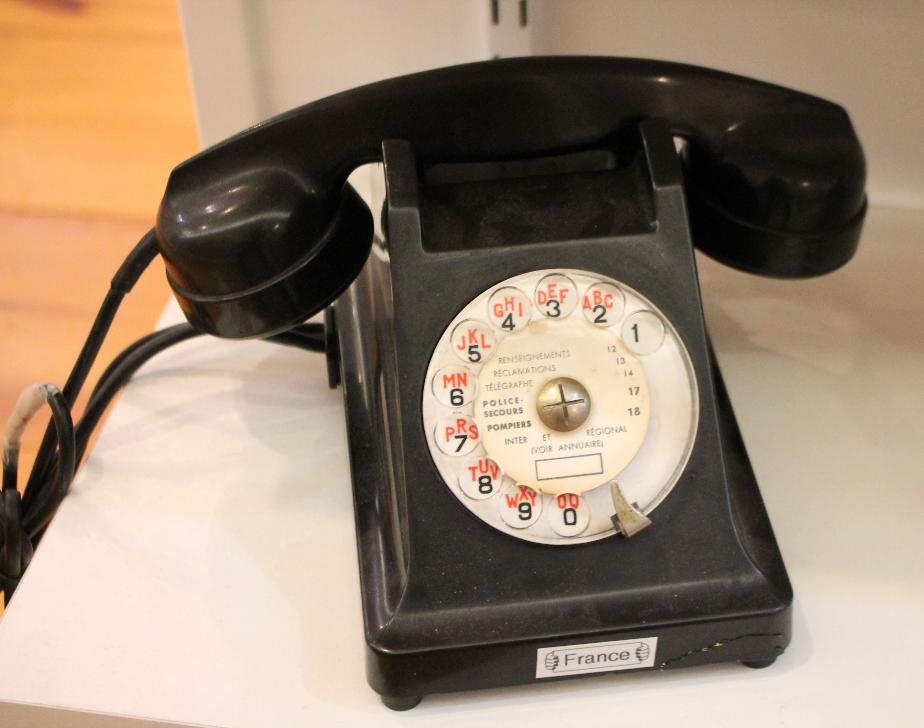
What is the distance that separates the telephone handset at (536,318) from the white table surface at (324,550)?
30mm

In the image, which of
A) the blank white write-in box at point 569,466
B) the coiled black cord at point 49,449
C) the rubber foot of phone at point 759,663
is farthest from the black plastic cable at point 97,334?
the rubber foot of phone at point 759,663

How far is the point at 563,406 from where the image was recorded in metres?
0.58

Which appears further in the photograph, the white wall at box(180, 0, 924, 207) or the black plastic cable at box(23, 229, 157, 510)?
the white wall at box(180, 0, 924, 207)

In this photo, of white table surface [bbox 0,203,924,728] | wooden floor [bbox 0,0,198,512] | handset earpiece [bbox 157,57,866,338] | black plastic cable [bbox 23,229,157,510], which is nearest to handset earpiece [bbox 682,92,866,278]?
handset earpiece [bbox 157,57,866,338]

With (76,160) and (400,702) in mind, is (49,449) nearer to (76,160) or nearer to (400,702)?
(400,702)

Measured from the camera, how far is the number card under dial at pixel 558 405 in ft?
1.92

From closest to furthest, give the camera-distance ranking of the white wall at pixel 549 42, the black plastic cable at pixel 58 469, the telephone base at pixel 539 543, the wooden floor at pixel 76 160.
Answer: the telephone base at pixel 539 543, the black plastic cable at pixel 58 469, the white wall at pixel 549 42, the wooden floor at pixel 76 160

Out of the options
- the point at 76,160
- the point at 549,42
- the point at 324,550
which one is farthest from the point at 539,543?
the point at 76,160

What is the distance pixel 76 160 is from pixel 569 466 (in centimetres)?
89

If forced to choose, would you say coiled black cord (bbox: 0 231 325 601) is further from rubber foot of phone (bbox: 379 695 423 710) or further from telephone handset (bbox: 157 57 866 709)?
rubber foot of phone (bbox: 379 695 423 710)

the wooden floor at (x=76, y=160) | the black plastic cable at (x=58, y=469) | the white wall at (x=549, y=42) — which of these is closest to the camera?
the black plastic cable at (x=58, y=469)

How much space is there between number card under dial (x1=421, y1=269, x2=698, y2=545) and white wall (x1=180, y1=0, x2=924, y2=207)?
324mm

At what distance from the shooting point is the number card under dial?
1.92ft

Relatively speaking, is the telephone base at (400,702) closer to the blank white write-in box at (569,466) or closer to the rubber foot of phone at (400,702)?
the rubber foot of phone at (400,702)
